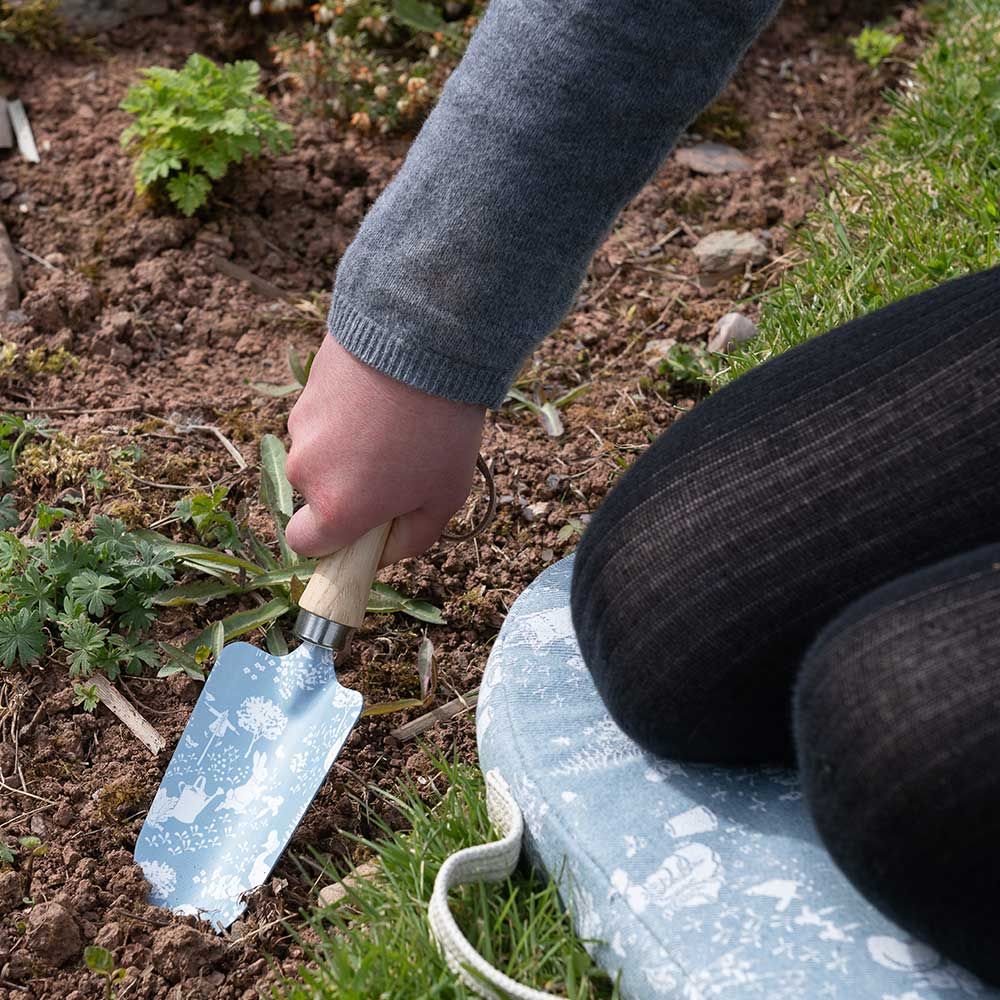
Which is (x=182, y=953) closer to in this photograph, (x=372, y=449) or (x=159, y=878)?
(x=159, y=878)

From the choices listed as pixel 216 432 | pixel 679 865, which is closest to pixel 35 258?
pixel 216 432

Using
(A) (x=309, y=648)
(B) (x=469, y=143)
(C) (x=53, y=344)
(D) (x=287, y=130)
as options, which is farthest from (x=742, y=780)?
(D) (x=287, y=130)

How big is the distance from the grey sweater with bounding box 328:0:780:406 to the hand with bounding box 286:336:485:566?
4 cm

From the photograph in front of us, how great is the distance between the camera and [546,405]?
218 centimetres

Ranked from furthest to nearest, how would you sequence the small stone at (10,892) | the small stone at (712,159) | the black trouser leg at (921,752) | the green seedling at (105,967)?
the small stone at (712,159) → the small stone at (10,892) → the green seedling at (105,967) → the black trouser leg at (921,752)

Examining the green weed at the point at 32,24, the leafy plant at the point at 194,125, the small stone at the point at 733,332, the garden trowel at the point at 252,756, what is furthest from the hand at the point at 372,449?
the green weed at the point at 32,24

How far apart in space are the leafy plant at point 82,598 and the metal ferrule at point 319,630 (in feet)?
0.78

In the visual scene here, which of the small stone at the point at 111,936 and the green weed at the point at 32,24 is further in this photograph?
the green weed at the point at 32,24

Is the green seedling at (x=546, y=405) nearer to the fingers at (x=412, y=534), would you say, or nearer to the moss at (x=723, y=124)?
the fingers at (x=412, y=534)

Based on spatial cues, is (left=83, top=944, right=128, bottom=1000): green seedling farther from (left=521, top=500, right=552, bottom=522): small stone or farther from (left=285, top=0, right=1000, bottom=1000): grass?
(left=521, top=500, right=552, bottom=522): small stone

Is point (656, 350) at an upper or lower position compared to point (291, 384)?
upper

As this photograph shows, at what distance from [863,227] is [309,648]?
1378mm

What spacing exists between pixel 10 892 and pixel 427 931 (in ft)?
1.88

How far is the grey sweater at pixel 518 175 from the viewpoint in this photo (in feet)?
4.07
